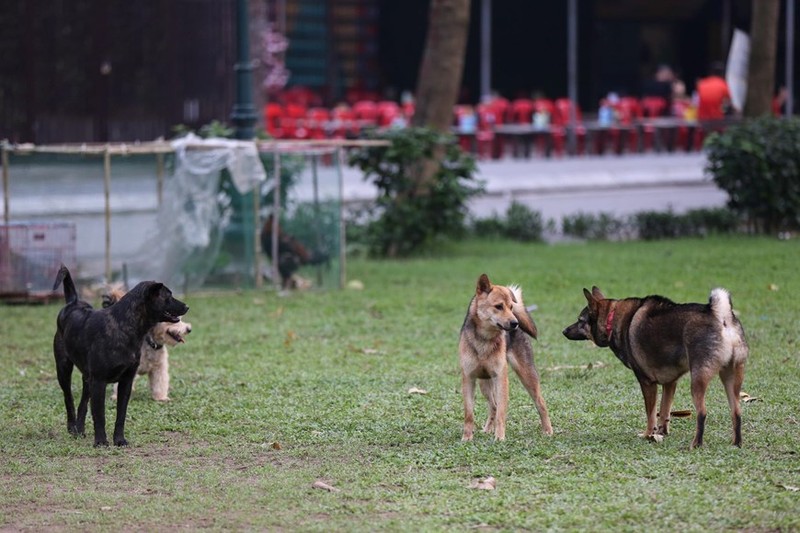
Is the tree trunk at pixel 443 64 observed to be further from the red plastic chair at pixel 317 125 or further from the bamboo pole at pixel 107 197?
the red plastic chair at pixel 317 125

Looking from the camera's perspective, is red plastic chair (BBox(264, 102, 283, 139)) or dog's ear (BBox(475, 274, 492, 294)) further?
red plastic chair (BBox(264, 102, 283, 139))

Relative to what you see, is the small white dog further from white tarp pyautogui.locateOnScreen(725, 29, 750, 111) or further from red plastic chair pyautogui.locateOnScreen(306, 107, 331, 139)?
red plastic chair pyautogui.locateOnScreen(306, 107, 331, 139)

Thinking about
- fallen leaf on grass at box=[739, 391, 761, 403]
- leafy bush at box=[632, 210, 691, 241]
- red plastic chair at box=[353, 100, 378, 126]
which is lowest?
fallen leaf on grass at box=[739, 391, 761, 403]

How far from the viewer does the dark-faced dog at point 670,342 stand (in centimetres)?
723

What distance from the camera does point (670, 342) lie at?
7.52 m

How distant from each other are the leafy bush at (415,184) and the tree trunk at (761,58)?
19.2 ft

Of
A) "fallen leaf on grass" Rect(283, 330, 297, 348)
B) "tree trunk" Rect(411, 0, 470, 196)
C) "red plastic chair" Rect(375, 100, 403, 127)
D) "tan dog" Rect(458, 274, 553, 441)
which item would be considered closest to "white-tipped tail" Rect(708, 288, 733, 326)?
"tan dog" Rect(458, 274, 553, 441)

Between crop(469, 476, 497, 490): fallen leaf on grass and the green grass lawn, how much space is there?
5 cm

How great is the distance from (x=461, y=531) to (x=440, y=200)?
10832 mm

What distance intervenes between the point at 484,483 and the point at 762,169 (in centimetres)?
1173

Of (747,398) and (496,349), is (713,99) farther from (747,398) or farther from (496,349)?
(496,349)

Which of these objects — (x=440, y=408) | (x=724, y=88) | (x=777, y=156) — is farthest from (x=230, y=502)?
(x=724, y=88)

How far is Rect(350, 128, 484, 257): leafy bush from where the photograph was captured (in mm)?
16531

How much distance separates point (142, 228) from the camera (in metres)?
13.8
